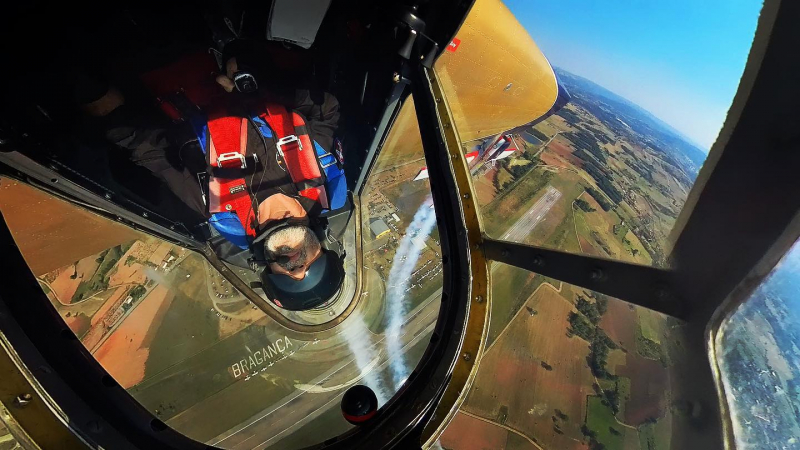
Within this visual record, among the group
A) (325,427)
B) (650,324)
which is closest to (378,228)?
(325,427)

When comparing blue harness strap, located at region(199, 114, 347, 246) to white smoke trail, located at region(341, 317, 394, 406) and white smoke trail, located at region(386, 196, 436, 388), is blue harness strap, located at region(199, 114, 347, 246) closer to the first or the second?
white smoke trail, located at region(386, 196, 436, 388)

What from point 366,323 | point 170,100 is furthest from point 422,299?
point 170,100

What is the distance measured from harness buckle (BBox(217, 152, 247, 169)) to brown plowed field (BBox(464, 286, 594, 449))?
167 cm

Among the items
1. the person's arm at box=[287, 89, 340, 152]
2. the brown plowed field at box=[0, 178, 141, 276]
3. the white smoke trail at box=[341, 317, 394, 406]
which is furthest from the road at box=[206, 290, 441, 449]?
the person's arm at box=[287, 89, 340, 152]

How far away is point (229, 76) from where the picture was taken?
2215 millimetres

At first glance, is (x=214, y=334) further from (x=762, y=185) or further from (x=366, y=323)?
(x=762, y=185)

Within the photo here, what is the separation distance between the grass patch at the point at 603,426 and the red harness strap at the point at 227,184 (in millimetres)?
1745

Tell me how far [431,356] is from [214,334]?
4.72 ft

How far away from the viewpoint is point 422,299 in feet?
5.70

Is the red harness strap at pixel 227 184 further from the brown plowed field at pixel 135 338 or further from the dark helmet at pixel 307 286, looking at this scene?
the brown plowed field at pixel 135 338

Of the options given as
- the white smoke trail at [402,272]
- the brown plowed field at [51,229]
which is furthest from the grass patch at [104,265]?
the white smoke trail at [402,272]

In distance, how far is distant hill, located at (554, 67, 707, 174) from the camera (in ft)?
2.77

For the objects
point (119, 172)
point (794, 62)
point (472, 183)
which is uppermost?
point (794, 62)

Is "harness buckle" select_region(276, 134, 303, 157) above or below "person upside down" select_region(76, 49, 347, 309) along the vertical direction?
above
